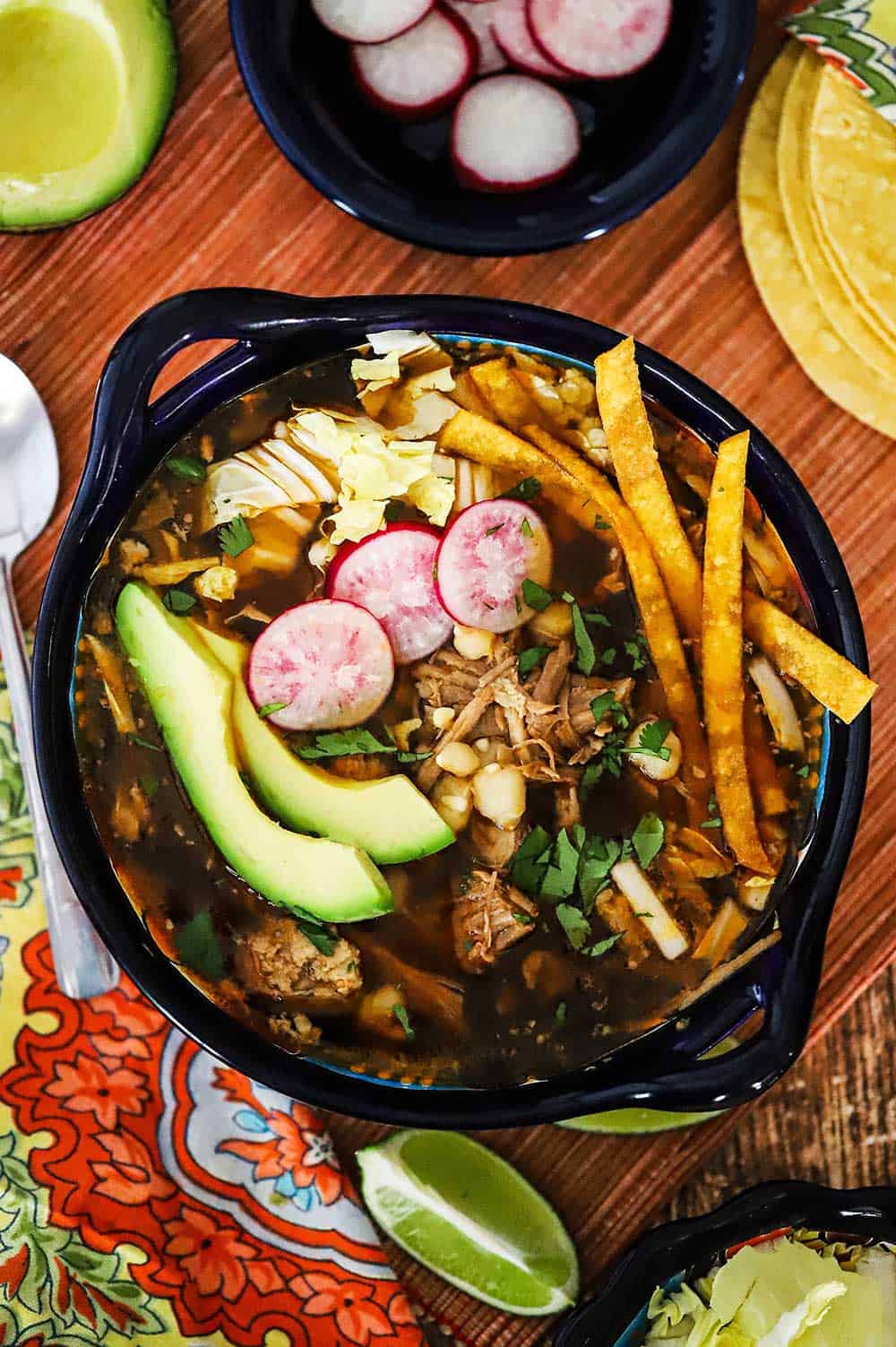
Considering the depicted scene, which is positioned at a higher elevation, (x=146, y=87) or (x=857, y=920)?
(x=146, y=87)

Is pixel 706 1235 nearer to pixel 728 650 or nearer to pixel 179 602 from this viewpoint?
pixel 728 650

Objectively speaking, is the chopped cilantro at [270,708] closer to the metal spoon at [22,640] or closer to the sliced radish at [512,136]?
the metal spoon at [22,640]

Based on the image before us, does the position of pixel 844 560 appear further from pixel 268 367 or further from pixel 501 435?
pixel 268 367

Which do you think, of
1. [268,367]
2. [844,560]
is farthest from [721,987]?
[268,367]

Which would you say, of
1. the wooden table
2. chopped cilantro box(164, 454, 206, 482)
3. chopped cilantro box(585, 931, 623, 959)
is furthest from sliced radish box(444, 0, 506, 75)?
chopped cilantro box(585, 931, 623, 959)

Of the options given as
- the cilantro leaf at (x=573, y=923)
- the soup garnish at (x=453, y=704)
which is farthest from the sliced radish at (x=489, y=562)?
the cilantro leaf at (x=573, y=923)

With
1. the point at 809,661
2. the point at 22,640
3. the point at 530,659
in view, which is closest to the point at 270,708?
the point at 530,659

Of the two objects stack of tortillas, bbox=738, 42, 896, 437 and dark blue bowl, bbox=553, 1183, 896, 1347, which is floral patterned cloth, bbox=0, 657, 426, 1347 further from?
stack of tortillas, bbox=738, 42, 896, 437
